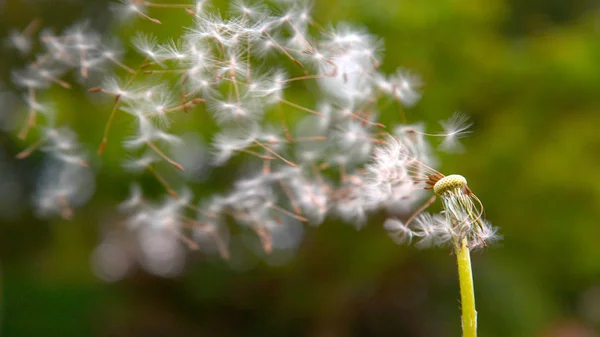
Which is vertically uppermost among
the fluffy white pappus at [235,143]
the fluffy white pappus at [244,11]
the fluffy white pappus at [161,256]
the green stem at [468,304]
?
the fluffy white pappus at [161,256]

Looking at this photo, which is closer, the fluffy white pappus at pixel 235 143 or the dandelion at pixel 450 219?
the dandelion at pixel 450 219

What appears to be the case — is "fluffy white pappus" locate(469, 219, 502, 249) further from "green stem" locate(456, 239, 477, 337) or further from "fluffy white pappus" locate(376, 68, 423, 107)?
"fluffy white pappus" locate(376, 68, 423, 107)

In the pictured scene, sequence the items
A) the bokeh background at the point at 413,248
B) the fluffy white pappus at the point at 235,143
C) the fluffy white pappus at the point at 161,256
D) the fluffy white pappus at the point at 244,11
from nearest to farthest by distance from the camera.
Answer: the fluffy white pappus at the point at 244,11 → the fluffy white pappus at the point at 235,143 → the bokeh background at the point at 413,248 → the fluffy white pappus at the point at 161,256

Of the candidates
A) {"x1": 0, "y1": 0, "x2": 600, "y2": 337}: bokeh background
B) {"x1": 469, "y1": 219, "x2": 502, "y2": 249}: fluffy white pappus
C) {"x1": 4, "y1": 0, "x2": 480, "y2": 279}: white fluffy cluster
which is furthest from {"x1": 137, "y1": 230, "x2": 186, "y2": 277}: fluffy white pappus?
{"x1": 469, "y1": 219, "x2": 502, "y2": 249}: fluffy white pappus

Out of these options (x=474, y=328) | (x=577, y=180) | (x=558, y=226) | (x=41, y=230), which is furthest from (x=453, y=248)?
(x=41, y=230)

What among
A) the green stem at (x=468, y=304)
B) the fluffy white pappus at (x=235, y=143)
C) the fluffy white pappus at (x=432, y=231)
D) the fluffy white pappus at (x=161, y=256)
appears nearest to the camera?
the green stem at (x=468, y=304)

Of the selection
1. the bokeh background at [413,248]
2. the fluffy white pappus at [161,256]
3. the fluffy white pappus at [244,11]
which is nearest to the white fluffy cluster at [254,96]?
the fluffy white pappus at [244,11]

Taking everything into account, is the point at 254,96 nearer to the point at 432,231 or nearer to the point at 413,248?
the point at 432,231

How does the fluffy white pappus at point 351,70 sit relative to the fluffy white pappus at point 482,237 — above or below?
above

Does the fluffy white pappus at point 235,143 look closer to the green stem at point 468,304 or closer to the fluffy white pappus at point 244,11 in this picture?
the fluffy white pappus at point 244,11
